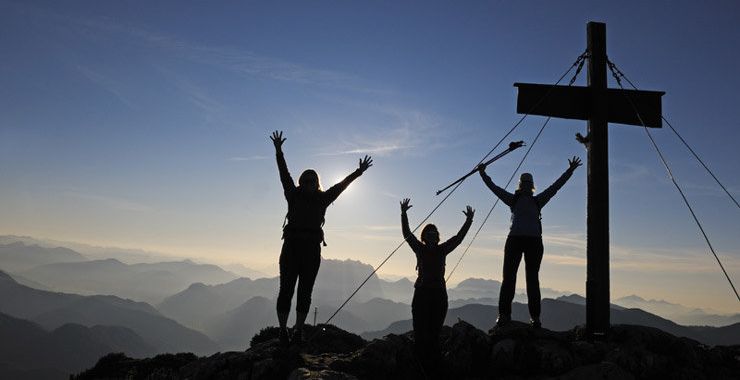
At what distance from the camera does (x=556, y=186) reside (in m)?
9.30

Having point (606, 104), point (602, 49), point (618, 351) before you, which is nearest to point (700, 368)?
point (618, 351)

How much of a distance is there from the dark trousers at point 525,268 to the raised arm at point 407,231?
202cm

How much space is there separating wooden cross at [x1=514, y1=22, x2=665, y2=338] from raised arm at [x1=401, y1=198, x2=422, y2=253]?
11.3 ft

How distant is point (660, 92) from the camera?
400 inches

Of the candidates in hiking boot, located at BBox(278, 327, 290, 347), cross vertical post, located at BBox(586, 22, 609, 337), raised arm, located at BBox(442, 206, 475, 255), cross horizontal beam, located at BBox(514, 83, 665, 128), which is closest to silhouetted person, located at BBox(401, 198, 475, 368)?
raised arm, located at BBox(442, 206, 475, 255)

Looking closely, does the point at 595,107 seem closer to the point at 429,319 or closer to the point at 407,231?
the point at 407,231

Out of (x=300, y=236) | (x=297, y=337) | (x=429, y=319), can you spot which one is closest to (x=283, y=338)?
(x=297, y=337)

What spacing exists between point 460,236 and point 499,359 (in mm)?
2088

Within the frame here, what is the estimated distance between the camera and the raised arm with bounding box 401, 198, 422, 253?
797 cm

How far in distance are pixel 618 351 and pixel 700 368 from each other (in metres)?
1.42

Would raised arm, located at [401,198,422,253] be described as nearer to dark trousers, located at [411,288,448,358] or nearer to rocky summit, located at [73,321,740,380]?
dark trousers, located at [411,288,448,358]

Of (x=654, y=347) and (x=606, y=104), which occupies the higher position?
(x=606, y=104)

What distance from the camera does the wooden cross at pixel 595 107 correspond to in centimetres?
956

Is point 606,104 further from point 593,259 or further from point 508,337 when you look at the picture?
point 508,337
